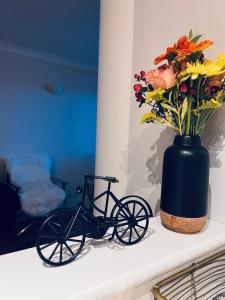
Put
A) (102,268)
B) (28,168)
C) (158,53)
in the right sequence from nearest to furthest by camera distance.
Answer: (102,268), (158,53), (28,168)

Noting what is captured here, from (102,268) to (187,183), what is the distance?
12.9 inches

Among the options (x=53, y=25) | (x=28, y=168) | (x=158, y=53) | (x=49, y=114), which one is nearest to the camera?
(x=158, y=53)

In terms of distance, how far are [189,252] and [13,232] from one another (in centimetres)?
254

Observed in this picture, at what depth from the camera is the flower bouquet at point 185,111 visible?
643 mm

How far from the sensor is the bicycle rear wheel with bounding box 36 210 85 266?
22.1 inches

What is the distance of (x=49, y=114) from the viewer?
3.57m

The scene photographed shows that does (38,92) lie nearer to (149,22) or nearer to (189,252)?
(149,22)

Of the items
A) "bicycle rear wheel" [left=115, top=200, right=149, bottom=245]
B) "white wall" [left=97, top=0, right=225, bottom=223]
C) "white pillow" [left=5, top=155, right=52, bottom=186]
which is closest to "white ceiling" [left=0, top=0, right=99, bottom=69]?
"white wall" [left=97, top=0, right=225, bottom=223]

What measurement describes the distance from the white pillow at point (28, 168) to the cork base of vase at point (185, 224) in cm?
282

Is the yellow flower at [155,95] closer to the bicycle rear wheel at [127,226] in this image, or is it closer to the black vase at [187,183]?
the black vase at [187,183]

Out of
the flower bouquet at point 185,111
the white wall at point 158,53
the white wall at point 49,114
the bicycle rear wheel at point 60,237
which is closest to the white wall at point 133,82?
the white wall at point 158,53

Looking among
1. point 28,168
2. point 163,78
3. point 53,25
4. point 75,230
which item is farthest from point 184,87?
point 28,168

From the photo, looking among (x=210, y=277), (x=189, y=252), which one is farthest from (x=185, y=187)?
(x=210, y=277)

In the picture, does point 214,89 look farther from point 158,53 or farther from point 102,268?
point 102,268
